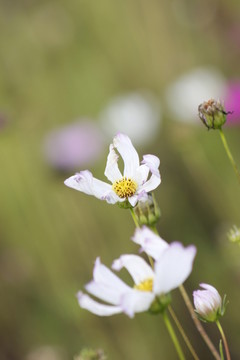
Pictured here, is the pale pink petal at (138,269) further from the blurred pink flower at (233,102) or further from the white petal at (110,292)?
the blurred pink flower at (233,102)

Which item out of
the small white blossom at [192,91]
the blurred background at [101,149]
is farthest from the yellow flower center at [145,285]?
the small white blossom at [192,91]

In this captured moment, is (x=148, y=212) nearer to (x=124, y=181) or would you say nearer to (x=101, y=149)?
(x=124, y=181)

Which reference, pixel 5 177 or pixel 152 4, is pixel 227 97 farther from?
pixel 5 177

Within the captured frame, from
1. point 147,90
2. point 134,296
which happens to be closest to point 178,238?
point 147,90

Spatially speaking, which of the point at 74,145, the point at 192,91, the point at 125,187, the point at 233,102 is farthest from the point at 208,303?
the point at 192,91

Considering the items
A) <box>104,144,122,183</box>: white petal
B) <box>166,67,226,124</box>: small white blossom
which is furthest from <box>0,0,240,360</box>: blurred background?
<box>104,144,122,183</box>: white petal

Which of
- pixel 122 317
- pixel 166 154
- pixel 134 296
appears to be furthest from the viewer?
pixel 166 154

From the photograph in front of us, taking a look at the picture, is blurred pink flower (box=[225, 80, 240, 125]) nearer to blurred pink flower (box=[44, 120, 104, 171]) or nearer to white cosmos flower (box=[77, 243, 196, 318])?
blurred pink flower (box=[44, 120, 104, 171])

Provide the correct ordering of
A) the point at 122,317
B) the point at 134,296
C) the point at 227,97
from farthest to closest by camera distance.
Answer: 1. the point at 227,97
2. the point at 122,317
3. the point at 134,296
